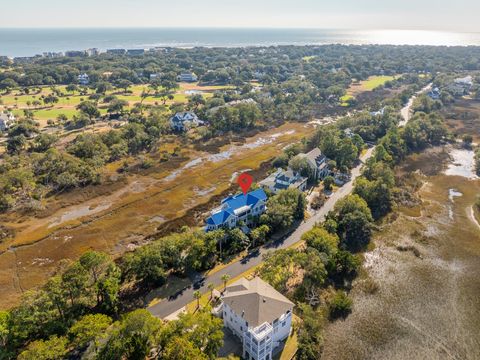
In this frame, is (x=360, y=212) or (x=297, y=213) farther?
(x=297, y=213)

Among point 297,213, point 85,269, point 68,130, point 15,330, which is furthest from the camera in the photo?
point 68,130

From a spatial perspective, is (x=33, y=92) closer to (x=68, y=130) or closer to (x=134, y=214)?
(x=68, y=130)

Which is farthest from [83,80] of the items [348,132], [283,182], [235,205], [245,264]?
[245,264]

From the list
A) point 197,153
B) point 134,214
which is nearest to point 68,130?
point 197,153

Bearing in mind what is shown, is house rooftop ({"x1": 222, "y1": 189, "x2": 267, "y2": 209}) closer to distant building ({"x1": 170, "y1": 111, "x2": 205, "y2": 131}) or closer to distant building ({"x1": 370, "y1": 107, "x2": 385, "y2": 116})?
distant building ({"x1": 170, "y1": 111, "x2": 205, "y2": 131})

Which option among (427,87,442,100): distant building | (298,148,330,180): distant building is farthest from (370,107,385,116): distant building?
(298,148,330,180): distant building

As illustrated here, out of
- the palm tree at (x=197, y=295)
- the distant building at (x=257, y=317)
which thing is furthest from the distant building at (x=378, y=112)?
the palm tree at (x=197, y=295)
